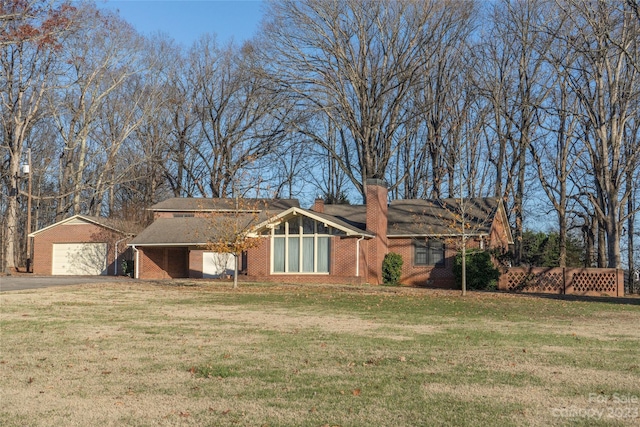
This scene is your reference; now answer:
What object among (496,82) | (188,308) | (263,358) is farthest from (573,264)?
(263,358)

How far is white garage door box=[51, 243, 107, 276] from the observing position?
1695 inches

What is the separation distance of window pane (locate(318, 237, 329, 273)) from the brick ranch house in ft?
0.16

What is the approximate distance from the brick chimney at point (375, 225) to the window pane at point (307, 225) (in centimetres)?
294

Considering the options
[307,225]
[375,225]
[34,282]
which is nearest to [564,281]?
[375,225]

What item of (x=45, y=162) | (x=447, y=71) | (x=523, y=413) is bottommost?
(x=523, y=413)

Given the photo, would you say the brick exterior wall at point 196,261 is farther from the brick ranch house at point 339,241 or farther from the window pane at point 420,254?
the window pane at point 420,254

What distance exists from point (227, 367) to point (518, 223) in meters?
34.9

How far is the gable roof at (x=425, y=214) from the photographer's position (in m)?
35.1

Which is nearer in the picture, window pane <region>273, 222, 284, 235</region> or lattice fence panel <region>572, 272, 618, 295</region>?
lattice fence panel <region>572, 272, 618, 295</region>

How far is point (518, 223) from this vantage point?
4175 cm

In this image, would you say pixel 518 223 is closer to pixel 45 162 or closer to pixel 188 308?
pixel 188 308

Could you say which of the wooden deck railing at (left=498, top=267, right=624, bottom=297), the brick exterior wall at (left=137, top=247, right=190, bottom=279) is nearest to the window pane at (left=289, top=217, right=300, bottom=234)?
the brick exterior wall at (left=137, top=247, right=190, bottom=279)

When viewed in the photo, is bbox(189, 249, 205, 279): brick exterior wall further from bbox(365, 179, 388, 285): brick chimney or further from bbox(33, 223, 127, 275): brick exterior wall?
bbox(365, 179, 388, 285): brick chimney

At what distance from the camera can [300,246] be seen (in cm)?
3381
